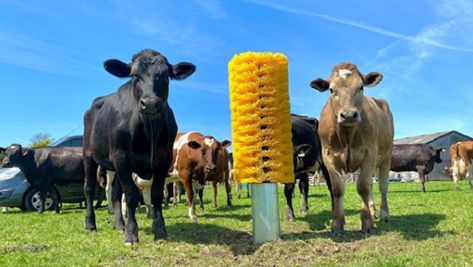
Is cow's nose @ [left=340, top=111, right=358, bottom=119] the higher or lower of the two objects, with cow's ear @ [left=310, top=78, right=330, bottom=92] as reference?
lower

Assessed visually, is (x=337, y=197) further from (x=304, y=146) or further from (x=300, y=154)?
(x=300, y=154)

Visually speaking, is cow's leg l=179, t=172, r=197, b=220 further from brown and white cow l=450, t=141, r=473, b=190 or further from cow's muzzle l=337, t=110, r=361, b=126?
brown and white cow l=450, t=141, r=473, b=190

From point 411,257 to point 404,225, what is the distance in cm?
307

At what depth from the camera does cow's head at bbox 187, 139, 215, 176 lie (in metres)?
12.0

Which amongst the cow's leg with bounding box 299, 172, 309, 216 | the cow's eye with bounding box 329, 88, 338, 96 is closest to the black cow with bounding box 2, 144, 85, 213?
the cow's leg with bounding box 299, 172, 309, 216

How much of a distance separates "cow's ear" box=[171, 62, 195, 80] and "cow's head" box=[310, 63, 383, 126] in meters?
1.96

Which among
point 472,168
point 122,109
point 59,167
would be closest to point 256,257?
point 122,109

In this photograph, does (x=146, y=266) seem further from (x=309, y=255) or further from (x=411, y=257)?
(x=411, y=257)

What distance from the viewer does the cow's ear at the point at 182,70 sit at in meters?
7.61

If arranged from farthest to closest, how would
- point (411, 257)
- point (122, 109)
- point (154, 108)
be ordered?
point (122, 109), point (154, 108), point (411, 257)

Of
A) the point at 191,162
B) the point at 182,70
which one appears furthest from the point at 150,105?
the point at 191,162

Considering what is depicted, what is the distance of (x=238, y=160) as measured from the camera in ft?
23.0

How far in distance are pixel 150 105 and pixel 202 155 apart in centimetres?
621

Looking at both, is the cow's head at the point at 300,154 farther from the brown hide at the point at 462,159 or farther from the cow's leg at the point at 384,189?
the brown hide at the point at 462,159
